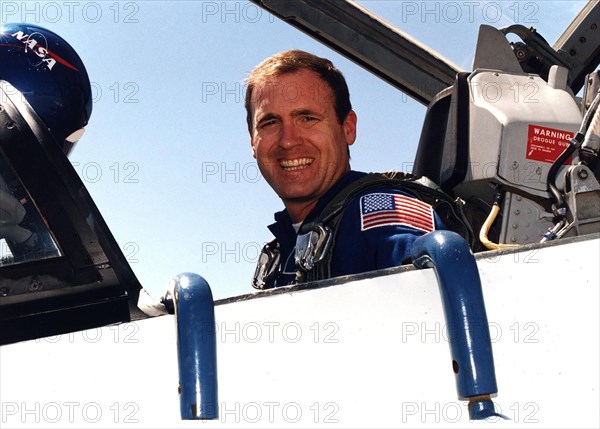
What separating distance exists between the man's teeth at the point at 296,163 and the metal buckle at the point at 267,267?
196 mm

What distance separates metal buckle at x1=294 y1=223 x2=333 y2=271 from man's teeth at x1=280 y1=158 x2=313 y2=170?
0.96 ft

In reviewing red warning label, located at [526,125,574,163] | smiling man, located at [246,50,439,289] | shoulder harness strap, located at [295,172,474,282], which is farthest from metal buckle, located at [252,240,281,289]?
red warning label, located at [526,125,574,163]

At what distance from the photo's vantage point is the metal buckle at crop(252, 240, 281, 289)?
1.87 meters

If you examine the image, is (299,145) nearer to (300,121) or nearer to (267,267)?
(300,121)

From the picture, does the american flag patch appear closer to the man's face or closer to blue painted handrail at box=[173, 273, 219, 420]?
the man's face

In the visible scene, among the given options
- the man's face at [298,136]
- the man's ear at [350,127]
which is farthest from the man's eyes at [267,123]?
the man's ear at [350,127]

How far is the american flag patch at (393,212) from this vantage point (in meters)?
1.56

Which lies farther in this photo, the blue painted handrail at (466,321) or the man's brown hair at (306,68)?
the man's brown hair at (306,68)

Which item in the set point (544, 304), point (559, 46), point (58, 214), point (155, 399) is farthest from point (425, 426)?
point (559, 46)

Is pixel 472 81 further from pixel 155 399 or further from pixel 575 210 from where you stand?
pixel 155 399

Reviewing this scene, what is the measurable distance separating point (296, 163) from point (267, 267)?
238mm

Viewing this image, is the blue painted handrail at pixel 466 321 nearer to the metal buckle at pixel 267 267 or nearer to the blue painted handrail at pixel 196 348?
the blue painted handrail at pixel 196 348

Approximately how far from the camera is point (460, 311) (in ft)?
3.94

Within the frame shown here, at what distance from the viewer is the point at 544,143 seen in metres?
2.03
